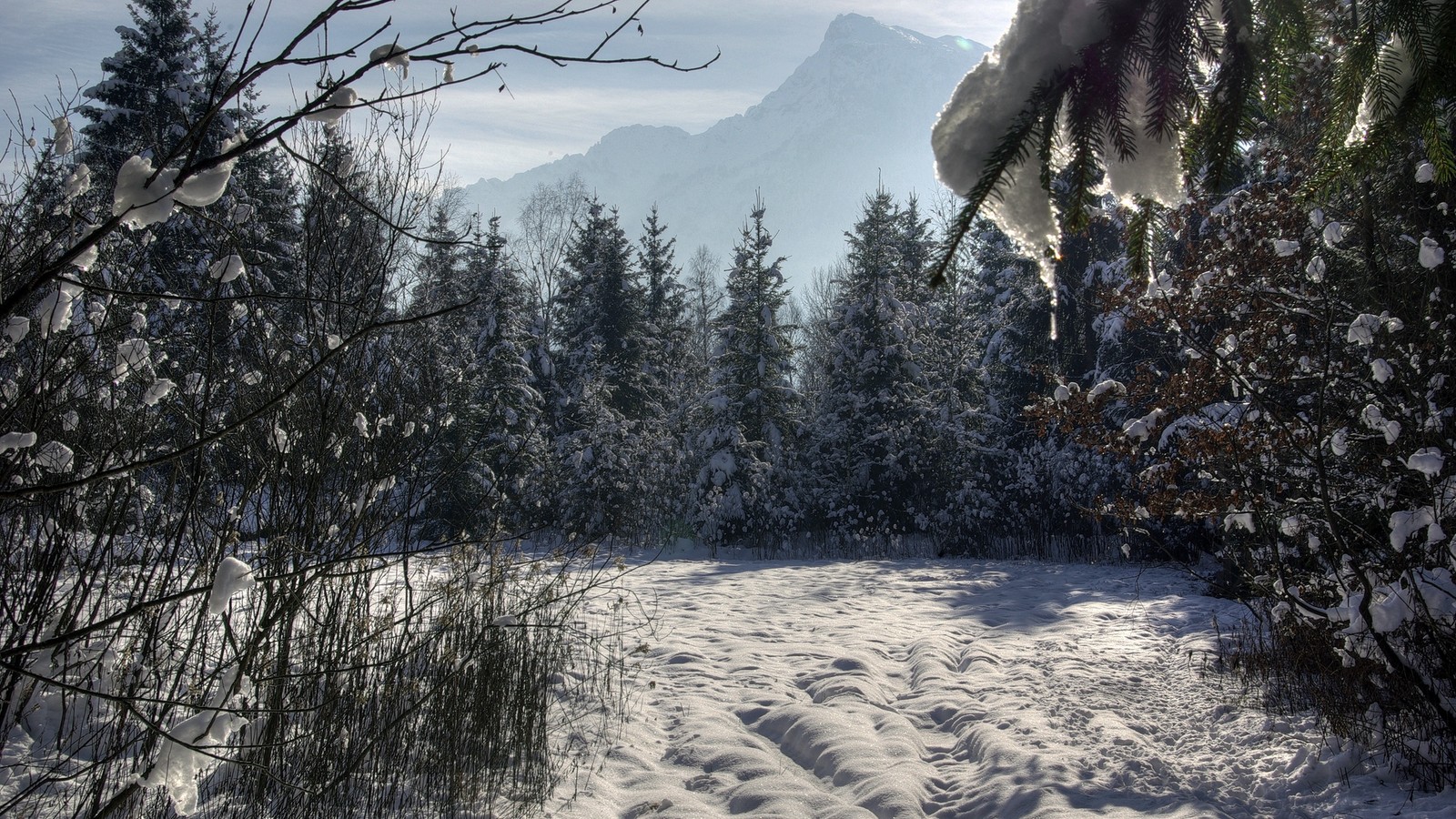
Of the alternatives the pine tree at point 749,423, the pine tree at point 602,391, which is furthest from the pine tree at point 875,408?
the pine tree at point 602,391

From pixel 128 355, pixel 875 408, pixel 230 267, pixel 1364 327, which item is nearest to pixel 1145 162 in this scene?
pixel 230 267

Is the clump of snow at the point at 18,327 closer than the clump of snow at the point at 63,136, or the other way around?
the clump of snow at the point at 18,327

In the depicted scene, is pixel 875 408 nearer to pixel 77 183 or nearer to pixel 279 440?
pixel 279 440

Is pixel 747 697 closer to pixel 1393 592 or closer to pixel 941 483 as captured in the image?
pixel 1393 592

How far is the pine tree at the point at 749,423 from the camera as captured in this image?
54.0ft

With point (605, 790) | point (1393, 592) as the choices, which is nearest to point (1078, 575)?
point (1393, 592)

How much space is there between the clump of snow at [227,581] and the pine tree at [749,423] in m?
14.8

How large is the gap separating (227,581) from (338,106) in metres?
0.87

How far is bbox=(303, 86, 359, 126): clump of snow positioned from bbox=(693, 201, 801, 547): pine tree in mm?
14812

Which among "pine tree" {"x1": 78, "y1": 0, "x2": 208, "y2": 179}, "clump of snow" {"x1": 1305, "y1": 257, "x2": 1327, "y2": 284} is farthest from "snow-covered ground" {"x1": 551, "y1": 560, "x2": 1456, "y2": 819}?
"pine tree" {"x1": 78, "y1": 0, "x2": 208, "y2": 179}

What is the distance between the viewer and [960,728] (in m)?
4.95

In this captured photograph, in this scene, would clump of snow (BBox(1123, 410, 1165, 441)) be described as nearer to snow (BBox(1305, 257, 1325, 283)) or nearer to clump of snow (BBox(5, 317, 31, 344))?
snow (BBox(1305, 257, 1325, 283))

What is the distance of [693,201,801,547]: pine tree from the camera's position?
54.0 feet

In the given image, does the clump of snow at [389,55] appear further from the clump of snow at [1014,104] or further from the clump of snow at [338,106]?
the clump of snow at [1014,104]
